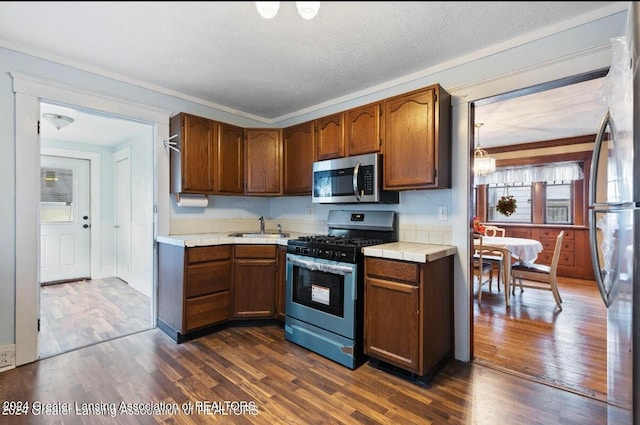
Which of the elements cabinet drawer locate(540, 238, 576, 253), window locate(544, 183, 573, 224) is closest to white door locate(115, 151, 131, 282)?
cabinet drawer locate(540, 238, 576, 253)

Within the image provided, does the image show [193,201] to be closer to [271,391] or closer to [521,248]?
[271,391]

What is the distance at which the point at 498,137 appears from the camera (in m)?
5.25

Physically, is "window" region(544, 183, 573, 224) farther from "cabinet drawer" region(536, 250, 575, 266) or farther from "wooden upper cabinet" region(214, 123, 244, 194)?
"wooden upper cabinet" region(214, 123, 244, 194)

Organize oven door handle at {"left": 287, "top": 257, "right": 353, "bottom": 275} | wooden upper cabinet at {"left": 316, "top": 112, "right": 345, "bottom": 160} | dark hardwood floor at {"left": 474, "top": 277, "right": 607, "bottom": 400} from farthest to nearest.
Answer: wooden upper cabinet at {"left": 316, "top": 112, "right": 345, "bottom": 160}, oven door handle at {"left": 287, "top": 257, "right": 353, "bottom": 275}, dark hardwood floor at {"left": 474, "top": 277, "right": 607, "bottom": 400}

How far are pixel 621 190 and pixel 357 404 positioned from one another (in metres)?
1.73

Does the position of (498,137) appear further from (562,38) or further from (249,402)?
(249,402)

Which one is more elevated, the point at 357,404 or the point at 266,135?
the point at 266,135

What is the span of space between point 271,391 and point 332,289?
80 centimetres

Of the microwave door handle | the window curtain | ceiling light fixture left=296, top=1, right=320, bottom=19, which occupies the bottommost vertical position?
the microwave door handle

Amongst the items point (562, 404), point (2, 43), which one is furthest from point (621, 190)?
point (2, 43)

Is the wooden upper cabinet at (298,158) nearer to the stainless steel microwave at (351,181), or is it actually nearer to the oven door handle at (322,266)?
the stainless steel microwave at (351,181)

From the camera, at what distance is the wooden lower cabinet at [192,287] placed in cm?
266

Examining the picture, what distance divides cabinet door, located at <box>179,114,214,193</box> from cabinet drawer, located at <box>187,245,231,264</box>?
0.62 metres

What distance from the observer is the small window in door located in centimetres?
459
